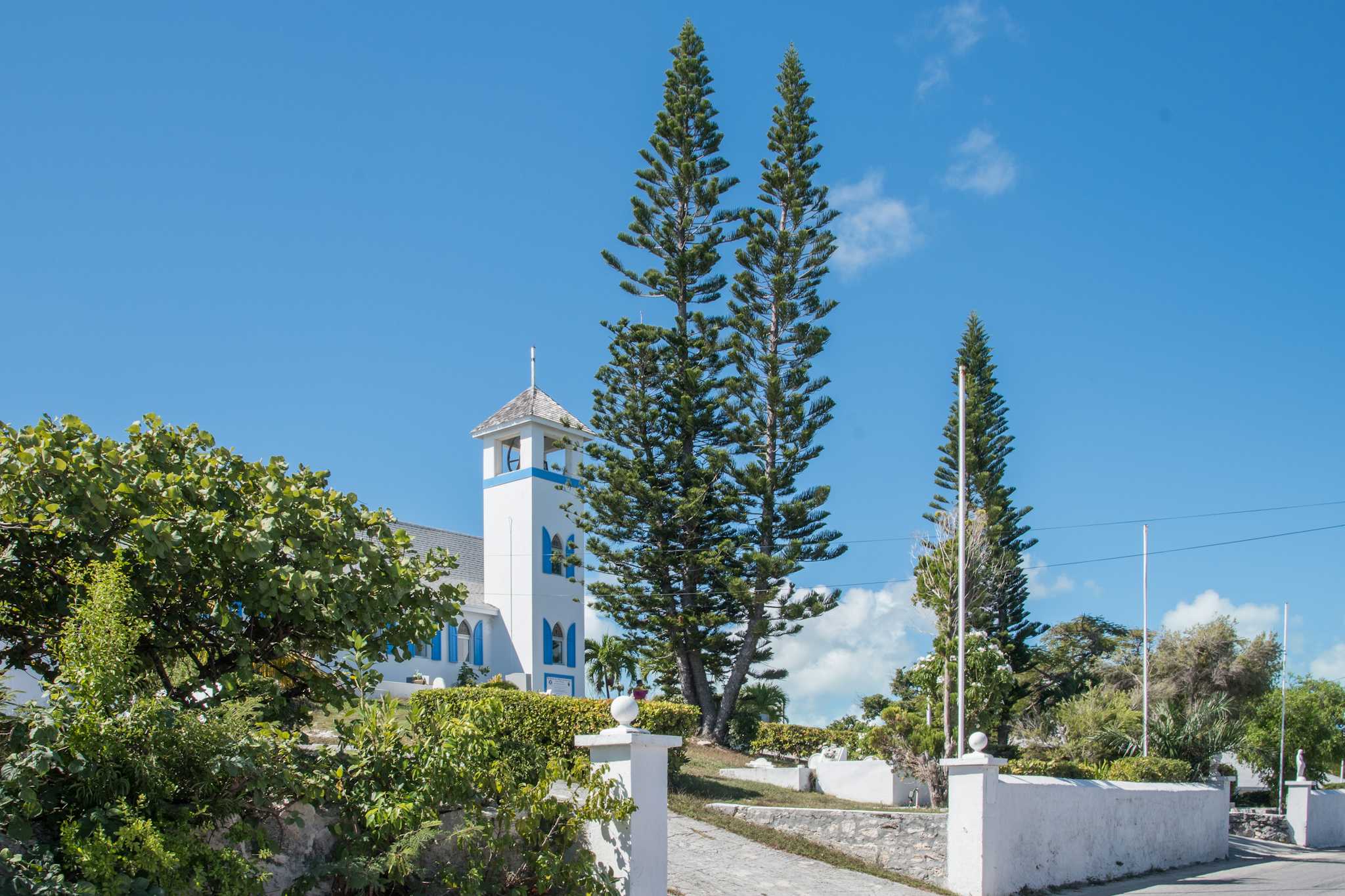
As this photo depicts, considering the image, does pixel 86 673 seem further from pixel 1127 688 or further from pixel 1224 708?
pixel 1127 688

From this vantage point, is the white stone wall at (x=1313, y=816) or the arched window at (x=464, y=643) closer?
the white stone wall at (x=1313, y=816)

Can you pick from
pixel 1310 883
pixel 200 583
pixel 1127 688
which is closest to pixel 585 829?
pixel 200 583

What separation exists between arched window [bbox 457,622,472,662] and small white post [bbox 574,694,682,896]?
1943 cm

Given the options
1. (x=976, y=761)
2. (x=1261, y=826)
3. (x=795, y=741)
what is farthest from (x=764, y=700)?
(x=976, y=761)

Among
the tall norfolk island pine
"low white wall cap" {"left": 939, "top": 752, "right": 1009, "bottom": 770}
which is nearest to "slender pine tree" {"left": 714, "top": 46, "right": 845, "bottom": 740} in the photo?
the tall norfolk island pine

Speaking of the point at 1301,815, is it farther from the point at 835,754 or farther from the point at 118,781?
the point at 118,781

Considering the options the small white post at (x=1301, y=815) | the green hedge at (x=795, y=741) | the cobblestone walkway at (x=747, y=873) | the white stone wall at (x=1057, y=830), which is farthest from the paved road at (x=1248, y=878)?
the green hedge at (x=795, y=741)

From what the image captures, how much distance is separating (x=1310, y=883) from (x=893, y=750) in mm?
5159

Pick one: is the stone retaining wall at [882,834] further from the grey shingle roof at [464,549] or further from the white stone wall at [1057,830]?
the grey shingle roof at [464,549]

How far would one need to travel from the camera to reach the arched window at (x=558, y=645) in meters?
26.4

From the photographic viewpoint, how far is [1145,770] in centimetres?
1445

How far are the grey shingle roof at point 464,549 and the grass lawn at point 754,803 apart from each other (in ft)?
32.5

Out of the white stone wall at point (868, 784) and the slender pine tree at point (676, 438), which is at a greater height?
the slender pine tree at point (676, 438)

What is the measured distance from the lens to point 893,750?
1516 centimetres
